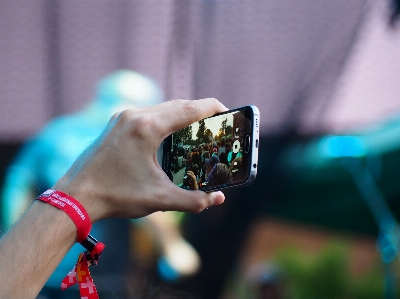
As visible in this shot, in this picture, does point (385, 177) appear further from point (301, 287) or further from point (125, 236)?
point (125, 236)

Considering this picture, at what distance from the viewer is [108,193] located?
0.72 meters

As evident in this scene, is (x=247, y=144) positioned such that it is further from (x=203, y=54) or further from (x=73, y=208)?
(x=203, y=54)

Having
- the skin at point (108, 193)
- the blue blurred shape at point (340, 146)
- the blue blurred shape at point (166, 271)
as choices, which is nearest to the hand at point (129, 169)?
the skin at point (108, 193)

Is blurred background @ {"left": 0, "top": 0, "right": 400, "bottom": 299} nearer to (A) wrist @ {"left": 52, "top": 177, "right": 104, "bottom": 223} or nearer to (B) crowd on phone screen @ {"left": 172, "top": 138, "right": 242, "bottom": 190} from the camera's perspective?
(B) crowd on phone screen @ {"left": 172, "top": 138, "right": 242, "bottom": 190}

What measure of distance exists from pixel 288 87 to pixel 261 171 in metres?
0.45

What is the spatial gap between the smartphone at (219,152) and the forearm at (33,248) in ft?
1.23

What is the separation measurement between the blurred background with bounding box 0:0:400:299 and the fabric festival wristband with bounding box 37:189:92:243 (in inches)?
65.5

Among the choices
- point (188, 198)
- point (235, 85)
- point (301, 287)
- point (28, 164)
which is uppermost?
point (188, 198)

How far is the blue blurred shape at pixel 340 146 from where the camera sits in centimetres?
232

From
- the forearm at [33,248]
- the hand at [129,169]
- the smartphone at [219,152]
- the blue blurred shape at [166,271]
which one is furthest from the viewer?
the blue blurred shape at [166,271]

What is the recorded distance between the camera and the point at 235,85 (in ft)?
7.64

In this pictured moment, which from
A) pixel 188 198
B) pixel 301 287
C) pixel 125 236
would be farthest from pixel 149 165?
pixel 301 287

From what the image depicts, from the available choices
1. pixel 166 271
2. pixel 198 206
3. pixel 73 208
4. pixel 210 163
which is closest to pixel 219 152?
pixel 210 163

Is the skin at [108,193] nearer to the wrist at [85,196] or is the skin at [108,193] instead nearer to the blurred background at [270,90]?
the wrist at [85,196]
